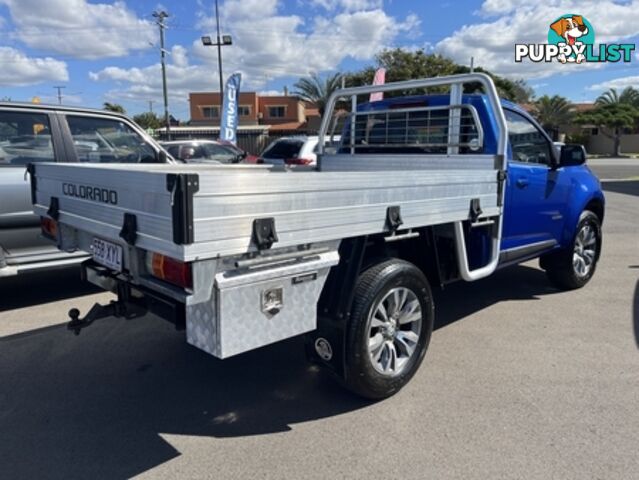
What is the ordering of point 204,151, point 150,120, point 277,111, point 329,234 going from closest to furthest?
point 329,234
point 204,151
point 277,111
point 150,120

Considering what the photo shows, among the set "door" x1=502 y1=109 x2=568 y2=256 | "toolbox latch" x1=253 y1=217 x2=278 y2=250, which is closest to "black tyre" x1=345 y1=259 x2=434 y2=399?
"toolbox latch" x1=253 y1=217 x2=278 y2=250

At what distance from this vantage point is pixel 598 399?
3381 mm

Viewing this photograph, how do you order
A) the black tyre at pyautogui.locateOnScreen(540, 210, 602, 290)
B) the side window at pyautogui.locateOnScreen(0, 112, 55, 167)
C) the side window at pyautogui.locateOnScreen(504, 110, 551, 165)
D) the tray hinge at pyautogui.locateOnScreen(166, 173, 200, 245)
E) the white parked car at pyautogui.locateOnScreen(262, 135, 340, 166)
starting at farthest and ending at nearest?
the white parked car at pyautogui.locateOnScreen(262, 135, 340, 166) → the black tyre at pyautogui.locateOnScreen(540, 210, 602, 290) → the side window at pyautogui.locateOnScreen(0, 112, 55, 167) → the side window at pyautogui.locateOnScreen(504, 110, 551, 165) → the tray hinge at pyautogui.locateOnScreen(166, 173, 200, 245)

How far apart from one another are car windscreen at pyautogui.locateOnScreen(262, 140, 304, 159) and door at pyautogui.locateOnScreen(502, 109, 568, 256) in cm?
630

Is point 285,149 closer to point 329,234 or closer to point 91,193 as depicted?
point 91,193

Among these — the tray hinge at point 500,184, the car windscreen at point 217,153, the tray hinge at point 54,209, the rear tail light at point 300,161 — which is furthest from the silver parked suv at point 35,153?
the car windscreen at point 217,153

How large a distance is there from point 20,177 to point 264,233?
360cm

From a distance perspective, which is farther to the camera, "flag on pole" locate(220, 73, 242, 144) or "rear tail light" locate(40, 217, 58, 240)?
"flag on pole" locate(220, 73, 242, 144)

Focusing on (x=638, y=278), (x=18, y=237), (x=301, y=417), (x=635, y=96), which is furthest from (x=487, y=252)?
(x=635, y=96)

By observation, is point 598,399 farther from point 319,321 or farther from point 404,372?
point 319,321

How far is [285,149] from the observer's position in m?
11.3

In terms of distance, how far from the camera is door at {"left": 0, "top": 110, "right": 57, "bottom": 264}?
486 cm

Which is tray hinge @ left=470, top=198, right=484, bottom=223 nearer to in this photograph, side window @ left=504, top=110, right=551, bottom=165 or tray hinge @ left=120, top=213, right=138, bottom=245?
side window @ left=504, top=110, right=551, bottom=165

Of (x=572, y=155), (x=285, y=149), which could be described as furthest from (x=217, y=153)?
(x=572, y=155)
